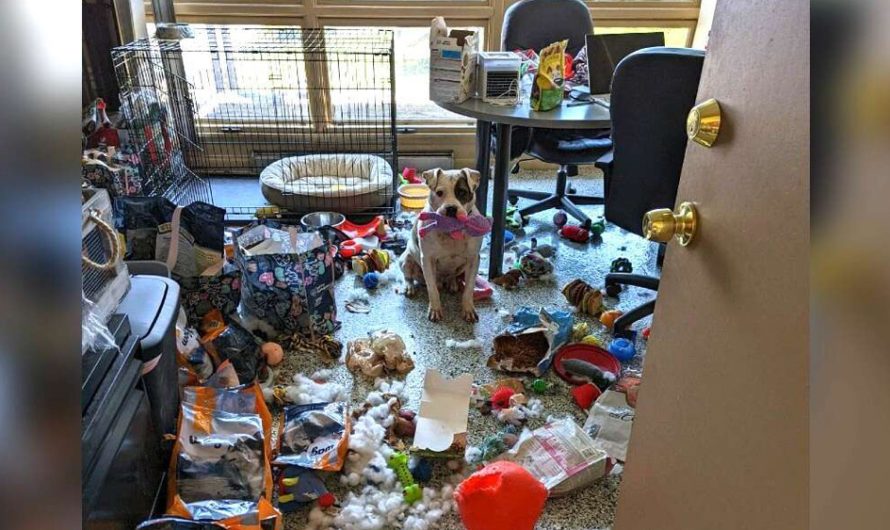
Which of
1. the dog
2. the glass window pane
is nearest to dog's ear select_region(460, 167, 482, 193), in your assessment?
the dog

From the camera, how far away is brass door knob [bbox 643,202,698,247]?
78cm

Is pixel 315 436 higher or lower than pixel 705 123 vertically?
lower

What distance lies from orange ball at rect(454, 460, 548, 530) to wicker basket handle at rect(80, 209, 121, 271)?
3.06 ft

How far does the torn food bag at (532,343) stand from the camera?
6.92 feet

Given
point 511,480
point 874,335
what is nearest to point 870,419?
point 874,335

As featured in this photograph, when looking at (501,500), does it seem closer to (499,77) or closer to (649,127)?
(649,127)

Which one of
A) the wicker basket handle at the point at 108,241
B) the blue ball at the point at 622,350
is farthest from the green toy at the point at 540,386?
the wicker basket handle at the point at 108,241

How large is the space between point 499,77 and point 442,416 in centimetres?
125

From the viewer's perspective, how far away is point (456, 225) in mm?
2289

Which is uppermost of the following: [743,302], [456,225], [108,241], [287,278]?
[743,302]

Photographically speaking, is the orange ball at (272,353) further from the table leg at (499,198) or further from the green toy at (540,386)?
the table leg at (499,198)

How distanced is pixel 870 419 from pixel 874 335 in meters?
0.06

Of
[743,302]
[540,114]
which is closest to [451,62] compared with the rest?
[540,114]

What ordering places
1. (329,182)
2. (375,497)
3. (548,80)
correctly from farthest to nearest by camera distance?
(329,182), (548,80), (375,497)
